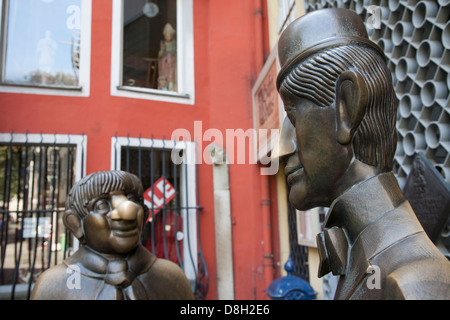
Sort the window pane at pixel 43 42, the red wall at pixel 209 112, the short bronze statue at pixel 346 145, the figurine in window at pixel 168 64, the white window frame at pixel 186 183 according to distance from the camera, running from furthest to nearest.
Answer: the figurine in window at pixel 168 64, the white window frame at pixel 186 183, the red wall at pixel 209 112, the window pane at pixel 43 42, the short bronze statue at pixel 346 145

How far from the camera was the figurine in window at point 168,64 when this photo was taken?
14.1 ft

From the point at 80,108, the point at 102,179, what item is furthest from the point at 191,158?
the point at 102,179

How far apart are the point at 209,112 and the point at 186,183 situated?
0.84m

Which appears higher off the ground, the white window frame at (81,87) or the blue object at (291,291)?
the white window frame at (81,87)

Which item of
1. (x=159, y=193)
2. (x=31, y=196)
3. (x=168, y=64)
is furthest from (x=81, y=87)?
(x=159, y=193)

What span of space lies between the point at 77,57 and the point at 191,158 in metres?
1.52

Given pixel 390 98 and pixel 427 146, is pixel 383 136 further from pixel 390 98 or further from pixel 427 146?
pixel 427 146

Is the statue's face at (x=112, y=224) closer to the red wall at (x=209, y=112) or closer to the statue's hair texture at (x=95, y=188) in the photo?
the statue's hair texture at (x=95, y=188)

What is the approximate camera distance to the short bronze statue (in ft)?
2.19

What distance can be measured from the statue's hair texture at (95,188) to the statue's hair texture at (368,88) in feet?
3.34

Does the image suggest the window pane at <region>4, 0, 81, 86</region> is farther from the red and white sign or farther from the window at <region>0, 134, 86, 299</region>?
the red and white sign

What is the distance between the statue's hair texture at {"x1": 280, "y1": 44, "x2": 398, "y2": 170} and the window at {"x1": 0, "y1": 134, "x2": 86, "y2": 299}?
3.16m

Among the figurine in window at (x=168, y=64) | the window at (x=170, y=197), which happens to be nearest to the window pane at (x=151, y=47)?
the figurine in window at (x=168, y=64)

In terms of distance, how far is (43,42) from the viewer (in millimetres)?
2561
